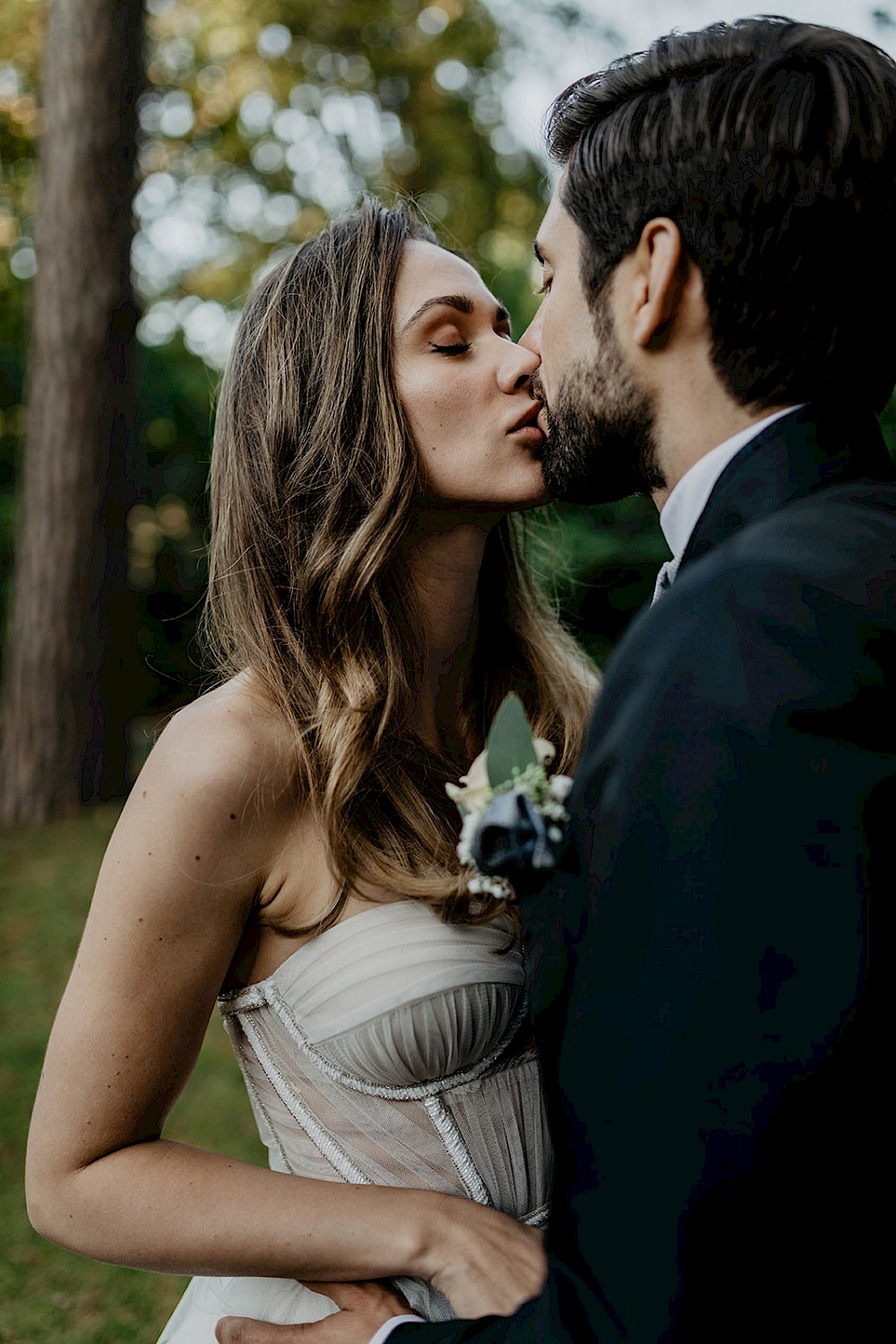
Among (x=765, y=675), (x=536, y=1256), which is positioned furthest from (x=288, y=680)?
(x=765, y=675)

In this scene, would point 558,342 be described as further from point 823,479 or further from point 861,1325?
point 861,1325

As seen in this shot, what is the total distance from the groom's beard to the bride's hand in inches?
49.1

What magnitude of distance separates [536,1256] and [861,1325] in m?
0.83

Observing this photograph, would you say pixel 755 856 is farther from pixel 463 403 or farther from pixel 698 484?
pixel 463 403

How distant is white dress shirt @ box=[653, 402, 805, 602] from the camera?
1.65 metres

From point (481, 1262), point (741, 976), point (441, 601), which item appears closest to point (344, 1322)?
point (481, 1262)

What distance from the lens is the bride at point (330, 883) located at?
77.9 inches

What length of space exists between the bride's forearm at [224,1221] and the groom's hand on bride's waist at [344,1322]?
0.10ft

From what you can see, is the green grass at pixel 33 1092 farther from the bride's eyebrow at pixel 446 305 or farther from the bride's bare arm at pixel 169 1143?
the bride's eyebrow at pixel 446 305

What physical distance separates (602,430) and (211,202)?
69.1 ft

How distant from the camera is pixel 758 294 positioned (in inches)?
65.4

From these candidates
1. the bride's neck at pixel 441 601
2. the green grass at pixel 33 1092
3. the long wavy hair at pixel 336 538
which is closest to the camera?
the long wavy hair at pixel 336 538

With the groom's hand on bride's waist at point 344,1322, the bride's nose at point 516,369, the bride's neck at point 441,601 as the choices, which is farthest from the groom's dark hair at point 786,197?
the groom's hand on bride's waist at point 344,1322

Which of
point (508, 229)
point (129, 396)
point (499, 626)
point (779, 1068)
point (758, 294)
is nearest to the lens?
point (779, 1068)
